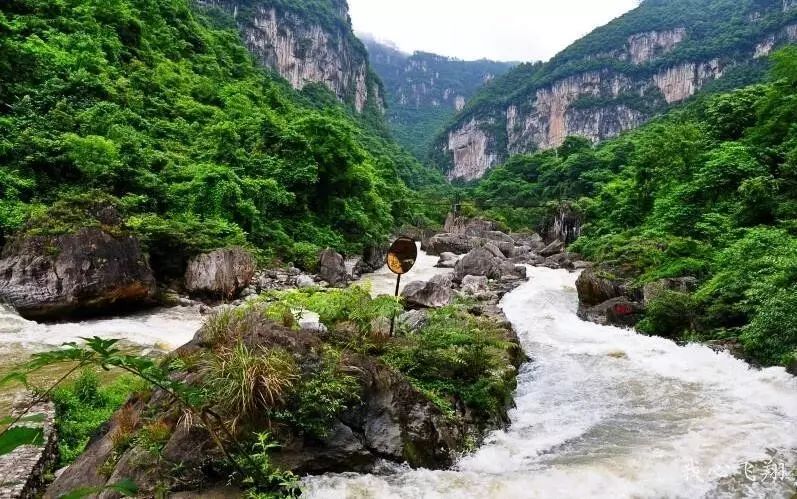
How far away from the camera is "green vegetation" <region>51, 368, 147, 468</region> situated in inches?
237

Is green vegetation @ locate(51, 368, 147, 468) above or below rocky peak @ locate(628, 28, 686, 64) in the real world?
below

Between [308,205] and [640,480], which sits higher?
[308,205]

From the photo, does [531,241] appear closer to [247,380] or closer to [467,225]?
[467,225]

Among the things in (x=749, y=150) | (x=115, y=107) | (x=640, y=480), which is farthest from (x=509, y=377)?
(x=115, y=107)

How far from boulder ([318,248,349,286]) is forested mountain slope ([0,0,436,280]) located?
62 centimetres

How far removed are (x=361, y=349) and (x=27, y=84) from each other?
61.4ft

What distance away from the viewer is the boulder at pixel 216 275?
1491 centimetres

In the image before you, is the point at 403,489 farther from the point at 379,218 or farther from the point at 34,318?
the point at 379,218

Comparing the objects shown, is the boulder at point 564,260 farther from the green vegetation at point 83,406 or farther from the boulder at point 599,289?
the green vegetation at point 83,406

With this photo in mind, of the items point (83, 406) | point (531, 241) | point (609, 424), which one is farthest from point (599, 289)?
point (531, 241)

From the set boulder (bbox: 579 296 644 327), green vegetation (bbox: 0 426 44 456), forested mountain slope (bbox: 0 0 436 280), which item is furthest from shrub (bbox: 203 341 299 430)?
boulder (bbox: 579 296 644 327)

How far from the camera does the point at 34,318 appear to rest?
1126 centimetres

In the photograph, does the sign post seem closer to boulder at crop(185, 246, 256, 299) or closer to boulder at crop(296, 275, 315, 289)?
boulder at crop(185, 246, 256, 299)

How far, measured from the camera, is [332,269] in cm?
1981
